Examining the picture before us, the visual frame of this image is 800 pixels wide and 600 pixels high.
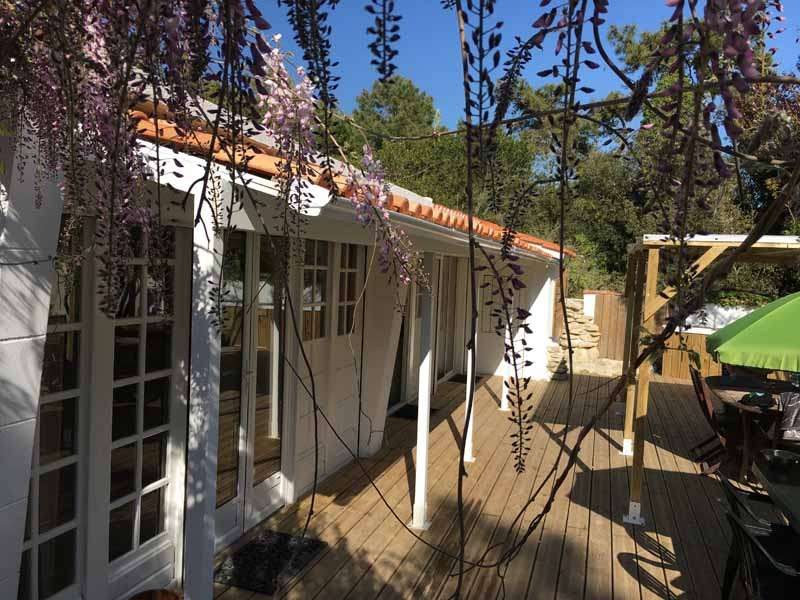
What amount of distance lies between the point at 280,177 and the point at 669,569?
3.52 meters

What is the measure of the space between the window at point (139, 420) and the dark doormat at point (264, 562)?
1.59 ft

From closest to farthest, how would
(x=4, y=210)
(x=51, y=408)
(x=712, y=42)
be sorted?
(x=712, y=42), (x=4, y=210), (x=51, y=408)

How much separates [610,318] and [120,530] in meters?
10.5

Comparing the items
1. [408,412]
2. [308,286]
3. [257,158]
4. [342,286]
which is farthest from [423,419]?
[408,412]

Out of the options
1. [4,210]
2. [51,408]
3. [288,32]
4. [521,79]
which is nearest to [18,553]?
[51,408]

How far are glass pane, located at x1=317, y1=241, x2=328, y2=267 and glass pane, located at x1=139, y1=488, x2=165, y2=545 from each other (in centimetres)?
219

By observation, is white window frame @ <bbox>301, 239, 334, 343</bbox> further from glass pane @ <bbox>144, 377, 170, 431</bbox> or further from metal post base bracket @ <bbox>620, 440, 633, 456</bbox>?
metal post base bracket @ <bbox>620, 440, 633, 456</bbox>

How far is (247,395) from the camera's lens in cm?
384

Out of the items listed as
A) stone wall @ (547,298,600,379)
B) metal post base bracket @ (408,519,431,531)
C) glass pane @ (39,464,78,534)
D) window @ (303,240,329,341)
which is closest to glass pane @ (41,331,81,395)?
glass pane @ (39,464,78,534)

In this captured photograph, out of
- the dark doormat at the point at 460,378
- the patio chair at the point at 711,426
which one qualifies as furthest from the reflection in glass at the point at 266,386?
the dark doormat at the point at 460,378

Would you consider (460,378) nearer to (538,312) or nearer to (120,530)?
(538,312)

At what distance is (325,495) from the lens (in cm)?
454

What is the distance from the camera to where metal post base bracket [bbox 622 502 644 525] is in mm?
4281

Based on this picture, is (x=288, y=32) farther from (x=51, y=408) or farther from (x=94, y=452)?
(x=94, y=452)
